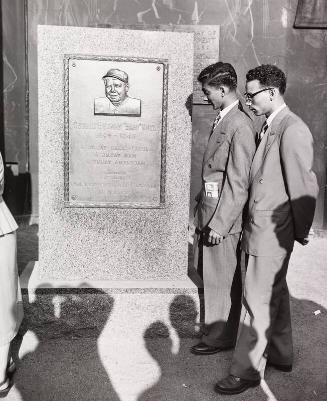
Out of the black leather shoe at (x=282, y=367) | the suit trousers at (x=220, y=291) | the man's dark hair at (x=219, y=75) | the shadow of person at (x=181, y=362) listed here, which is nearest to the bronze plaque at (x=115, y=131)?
the man's dark hair at (x=219, y=75)

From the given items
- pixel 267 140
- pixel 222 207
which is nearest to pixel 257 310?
pixel 222 207

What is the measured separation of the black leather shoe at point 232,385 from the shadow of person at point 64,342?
2.20 feet

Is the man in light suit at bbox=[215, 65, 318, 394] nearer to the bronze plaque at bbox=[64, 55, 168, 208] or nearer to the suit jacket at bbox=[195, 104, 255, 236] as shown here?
the suit jacket at bbox=[195, 104, 255, 236]

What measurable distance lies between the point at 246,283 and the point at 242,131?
1032 millimetres

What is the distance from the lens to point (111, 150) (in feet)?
13.8

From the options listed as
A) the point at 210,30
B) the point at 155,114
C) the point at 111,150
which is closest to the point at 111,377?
the point at 111,150

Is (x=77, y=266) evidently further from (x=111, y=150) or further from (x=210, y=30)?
(x=210, y=30)

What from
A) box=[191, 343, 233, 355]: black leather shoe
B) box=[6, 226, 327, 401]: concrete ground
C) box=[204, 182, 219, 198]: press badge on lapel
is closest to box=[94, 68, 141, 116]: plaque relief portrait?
box=[204, 182, 219, 198]: press badge on lapel

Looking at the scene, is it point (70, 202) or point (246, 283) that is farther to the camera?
point (70, 202)

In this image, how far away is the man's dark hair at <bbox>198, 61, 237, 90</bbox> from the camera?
3.79m

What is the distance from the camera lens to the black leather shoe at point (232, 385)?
134 inches

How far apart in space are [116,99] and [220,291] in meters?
1.62

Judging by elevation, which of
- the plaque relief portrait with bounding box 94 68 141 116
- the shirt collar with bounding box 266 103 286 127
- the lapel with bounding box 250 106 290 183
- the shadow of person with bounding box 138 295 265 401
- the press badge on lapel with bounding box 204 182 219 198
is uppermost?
the plaque relief portrait with bounding box 94 68 141 116

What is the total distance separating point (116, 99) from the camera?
13.4ft
